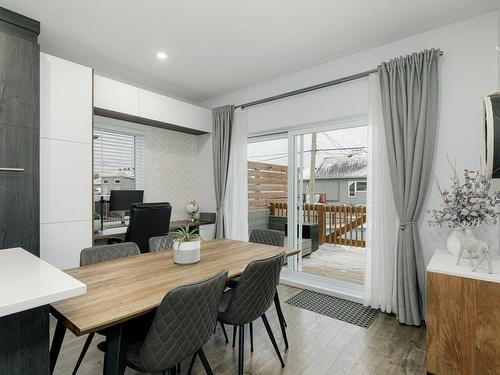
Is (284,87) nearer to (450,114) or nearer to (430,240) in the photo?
(450,114)

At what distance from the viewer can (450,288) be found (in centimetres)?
176

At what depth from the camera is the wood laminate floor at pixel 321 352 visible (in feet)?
6.20

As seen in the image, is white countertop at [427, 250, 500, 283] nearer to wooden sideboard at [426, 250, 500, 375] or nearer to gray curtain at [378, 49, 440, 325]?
wooden sideboard at [426, 250, 500, 375]

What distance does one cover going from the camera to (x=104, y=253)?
80.7 inches

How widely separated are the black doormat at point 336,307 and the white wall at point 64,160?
236 centimetres

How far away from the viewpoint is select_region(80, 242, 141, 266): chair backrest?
195cm

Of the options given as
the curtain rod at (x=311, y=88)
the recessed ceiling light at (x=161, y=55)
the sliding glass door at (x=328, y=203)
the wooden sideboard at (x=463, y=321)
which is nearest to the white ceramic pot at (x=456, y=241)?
the wooden sideboard at (x=463, y=321)

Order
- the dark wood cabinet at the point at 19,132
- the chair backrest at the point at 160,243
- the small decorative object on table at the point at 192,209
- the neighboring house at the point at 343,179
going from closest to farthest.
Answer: the dark wood cabinet at the point at 19,132 → the chair backrest at the point at 160,243 → the neighboring house at the point at 343,179 → the small decorative object on table at the point at 192,209

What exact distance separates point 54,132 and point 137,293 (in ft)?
6.74

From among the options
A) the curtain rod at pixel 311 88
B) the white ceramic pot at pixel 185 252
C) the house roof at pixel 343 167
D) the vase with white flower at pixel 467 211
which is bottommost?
the white ceramic pot at pixel 185 252

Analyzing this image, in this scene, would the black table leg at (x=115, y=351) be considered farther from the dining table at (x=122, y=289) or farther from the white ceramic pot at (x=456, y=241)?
the white ceramic pot at (x=456, y=241)

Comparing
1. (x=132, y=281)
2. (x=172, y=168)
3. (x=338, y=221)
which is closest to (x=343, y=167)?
(x=338, y=221)

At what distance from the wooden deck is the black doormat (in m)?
0.37

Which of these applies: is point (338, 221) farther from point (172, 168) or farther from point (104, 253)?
point (104, 253)
